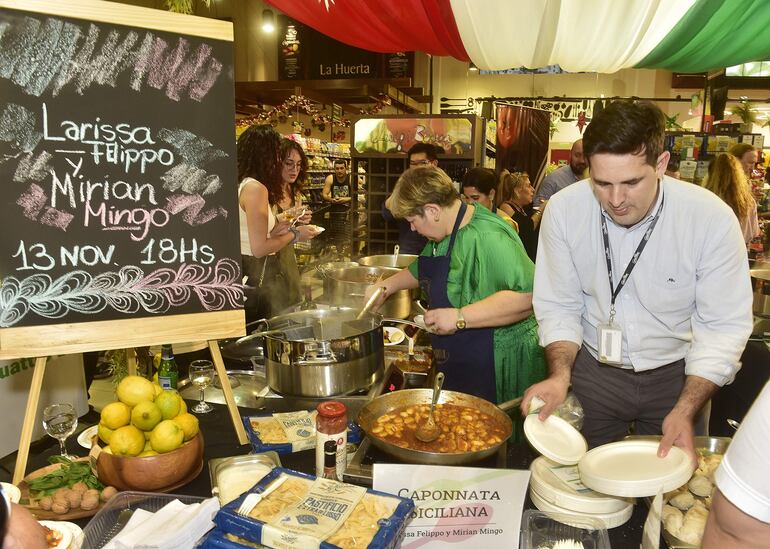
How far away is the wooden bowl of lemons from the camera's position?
155cm

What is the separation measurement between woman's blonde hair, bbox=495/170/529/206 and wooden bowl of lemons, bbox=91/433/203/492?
532 centimetres

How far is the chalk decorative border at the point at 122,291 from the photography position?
171 cm

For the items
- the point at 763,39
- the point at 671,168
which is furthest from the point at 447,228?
the point at 671,168

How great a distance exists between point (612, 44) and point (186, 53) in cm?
230

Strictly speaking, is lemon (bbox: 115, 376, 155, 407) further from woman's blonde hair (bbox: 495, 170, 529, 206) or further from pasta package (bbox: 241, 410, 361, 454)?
woman's blonde hair (bbox: 495, 170, 529, 206)

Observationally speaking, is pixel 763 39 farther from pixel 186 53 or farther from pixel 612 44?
pixel 186 53

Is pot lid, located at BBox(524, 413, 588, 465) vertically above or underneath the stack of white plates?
above

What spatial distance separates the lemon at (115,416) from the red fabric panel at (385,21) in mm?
2482

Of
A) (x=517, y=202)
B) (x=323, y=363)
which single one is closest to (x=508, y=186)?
(x=517, y=202)

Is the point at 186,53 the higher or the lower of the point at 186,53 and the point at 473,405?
the higher

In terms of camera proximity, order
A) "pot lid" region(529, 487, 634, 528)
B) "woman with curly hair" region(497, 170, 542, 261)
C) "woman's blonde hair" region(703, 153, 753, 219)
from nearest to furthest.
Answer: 1. "pot lid" region(529, 487, 634, 528)
2. "woman's blonde hair" region(703, 153, 753, 219)
3. "woman with curly hair" region(497, 170, 542, 261)

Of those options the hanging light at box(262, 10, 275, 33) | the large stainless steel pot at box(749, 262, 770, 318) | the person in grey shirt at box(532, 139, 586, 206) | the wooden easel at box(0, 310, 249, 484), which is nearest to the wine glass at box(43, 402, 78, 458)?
the wooden easel at box(0, 310, 249, 484)

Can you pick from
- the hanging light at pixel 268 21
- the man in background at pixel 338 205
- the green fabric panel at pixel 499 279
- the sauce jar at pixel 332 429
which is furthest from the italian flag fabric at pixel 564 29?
the hanging light at pixel 268 21

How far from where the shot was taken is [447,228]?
2715 millimetres
